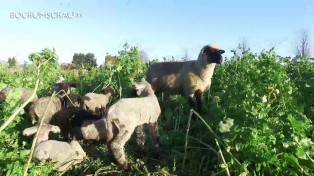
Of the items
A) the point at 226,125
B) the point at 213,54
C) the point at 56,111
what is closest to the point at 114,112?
the point at 226,125

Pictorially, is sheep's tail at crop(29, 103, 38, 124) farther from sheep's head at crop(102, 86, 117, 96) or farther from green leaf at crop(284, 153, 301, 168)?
green leaf at crop(284, 153, 301, 168)

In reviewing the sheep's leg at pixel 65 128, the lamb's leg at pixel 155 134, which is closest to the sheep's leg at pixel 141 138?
the lamb's leg at pixel 155 134

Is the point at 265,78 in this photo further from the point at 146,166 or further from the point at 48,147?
the point at 48,147

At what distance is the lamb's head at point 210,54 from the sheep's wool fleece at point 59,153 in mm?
3628

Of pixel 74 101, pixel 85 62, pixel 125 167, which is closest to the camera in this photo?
pixel 125 167

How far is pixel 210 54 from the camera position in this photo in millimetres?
7898

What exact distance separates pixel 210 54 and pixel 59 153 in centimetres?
405

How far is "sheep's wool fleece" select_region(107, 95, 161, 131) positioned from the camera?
484cm

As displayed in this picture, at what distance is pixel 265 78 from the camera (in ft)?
16.9

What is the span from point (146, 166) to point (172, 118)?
75.9 inches

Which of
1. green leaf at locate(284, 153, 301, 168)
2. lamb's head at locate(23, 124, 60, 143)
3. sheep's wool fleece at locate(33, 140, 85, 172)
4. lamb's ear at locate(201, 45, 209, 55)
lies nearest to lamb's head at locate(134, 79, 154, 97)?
sheep's wool fleece at locate(33, 140, 85, 172)

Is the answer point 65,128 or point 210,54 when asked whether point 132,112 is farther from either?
point 210,54

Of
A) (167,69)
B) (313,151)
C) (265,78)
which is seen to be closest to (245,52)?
(167,69)

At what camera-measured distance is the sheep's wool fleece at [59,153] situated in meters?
4.71
